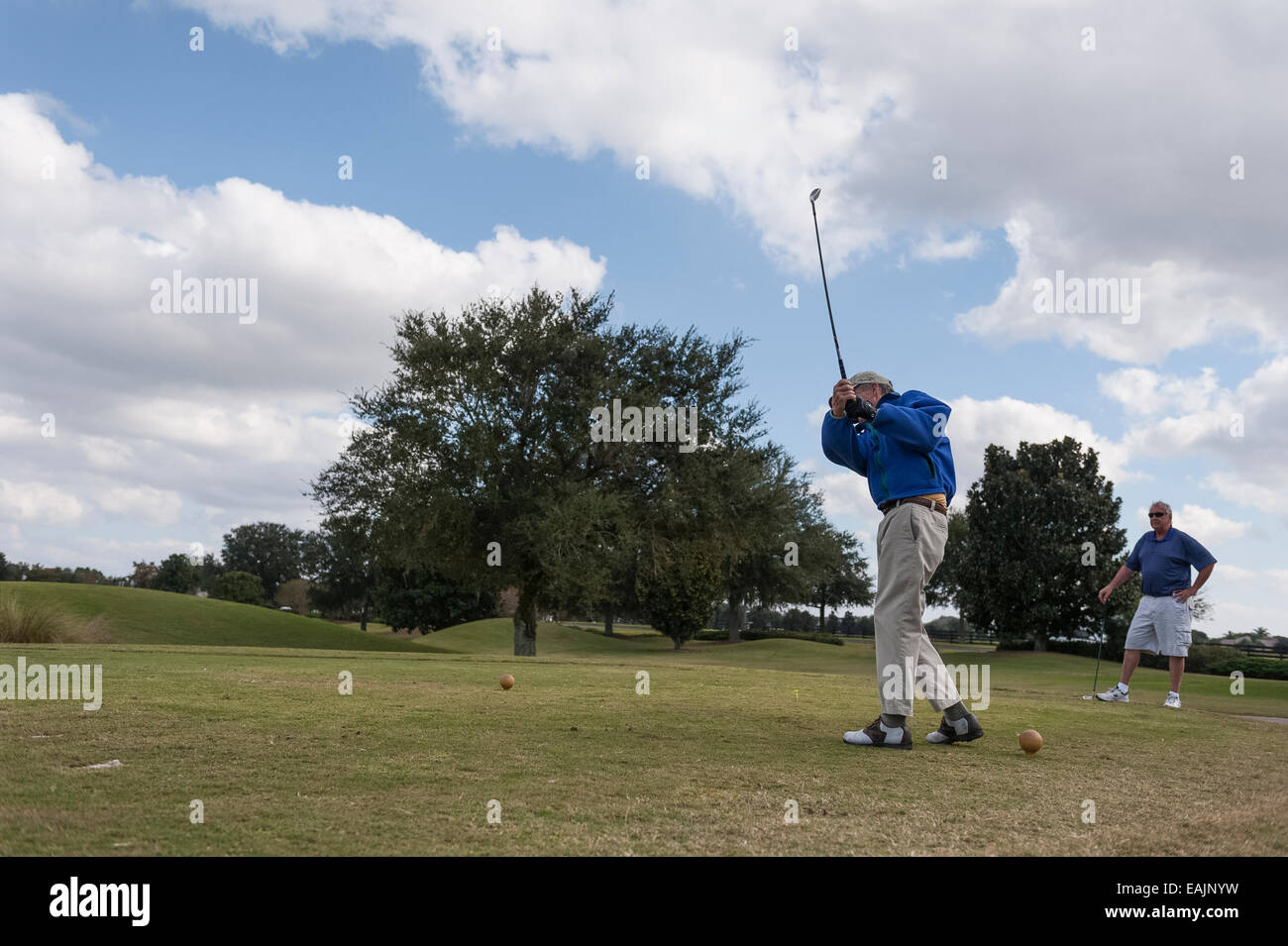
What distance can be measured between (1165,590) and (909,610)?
731 centimetres

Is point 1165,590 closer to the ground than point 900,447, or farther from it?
closer to the ground

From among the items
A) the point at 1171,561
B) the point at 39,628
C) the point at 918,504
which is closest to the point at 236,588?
the point at 39,628

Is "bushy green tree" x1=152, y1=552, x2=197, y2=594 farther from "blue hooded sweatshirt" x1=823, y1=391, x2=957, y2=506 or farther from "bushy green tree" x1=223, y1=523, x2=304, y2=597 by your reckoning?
"blue hooded sweatshirt" x1=823, y1=391, x2=957, y2=506

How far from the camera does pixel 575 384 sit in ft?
95.6

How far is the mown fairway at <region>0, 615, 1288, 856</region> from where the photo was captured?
346cm

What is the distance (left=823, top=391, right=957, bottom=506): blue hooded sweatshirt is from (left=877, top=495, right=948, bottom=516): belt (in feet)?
0.11

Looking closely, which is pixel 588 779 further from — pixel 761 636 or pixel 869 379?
pixel 761 636

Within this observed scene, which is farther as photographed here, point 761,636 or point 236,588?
point 236,588

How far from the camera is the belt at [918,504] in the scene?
6648 millimetres

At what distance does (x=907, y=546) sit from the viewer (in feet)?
21.6

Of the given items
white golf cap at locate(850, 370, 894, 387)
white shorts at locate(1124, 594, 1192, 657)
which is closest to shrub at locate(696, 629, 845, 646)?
white shorts at locate(1124, 594, 1192, 657)

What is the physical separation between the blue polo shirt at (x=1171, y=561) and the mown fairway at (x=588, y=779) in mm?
2777

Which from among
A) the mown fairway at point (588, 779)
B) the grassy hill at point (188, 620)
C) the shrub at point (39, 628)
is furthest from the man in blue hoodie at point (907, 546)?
the grassy hill at point (188, 620)
